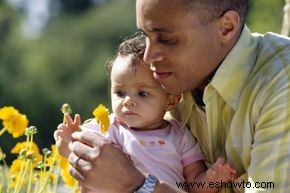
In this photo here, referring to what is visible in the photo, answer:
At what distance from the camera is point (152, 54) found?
3027mm

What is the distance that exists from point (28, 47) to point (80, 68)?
219 cm

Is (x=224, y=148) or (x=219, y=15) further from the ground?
(x=219, y=15)

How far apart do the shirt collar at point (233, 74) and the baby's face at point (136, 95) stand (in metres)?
0.21

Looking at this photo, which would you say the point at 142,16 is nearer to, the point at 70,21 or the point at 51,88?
the point at 51,88

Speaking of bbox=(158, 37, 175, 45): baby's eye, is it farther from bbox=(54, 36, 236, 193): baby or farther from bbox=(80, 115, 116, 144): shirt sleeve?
bbox=(80, 115, 116, 144): shirt sleeve

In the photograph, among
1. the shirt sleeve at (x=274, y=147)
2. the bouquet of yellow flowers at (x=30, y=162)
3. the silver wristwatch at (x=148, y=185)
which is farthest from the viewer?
the bouquet of yellow flowers at (x=30, y=162)

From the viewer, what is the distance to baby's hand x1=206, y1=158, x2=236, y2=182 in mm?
3055

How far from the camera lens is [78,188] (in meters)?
3.42

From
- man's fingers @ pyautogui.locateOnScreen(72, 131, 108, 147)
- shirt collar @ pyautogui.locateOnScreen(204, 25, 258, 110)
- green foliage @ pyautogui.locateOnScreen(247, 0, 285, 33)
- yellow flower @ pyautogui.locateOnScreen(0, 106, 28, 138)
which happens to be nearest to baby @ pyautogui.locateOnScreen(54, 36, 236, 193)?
man's fingers @ pyautogui.locateOnScreen(72, 131, 108, 147)

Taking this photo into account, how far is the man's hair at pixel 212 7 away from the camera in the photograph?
2989 mm

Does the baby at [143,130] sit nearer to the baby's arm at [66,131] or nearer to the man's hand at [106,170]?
the baby's arm at [66,131]

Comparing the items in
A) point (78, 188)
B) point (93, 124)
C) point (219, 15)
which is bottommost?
point (78, 188)

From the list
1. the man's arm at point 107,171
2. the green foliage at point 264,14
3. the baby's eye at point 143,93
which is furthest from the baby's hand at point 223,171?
the green foliage at point 264,14

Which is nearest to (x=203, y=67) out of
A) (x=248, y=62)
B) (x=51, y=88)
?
(x=248, y=62)
